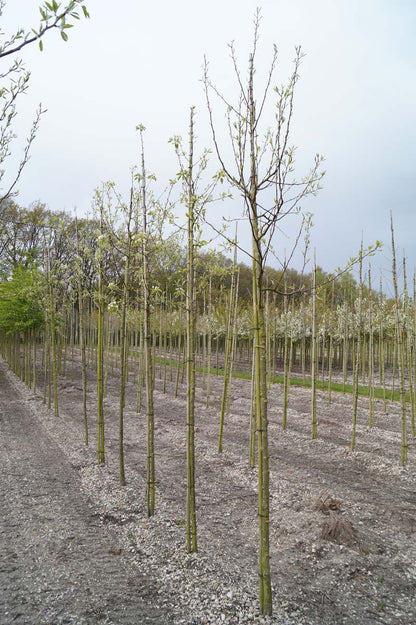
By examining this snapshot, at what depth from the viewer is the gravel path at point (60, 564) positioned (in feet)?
10.6

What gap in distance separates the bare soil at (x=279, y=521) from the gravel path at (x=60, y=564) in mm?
144

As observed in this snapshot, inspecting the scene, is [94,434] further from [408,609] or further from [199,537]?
[408,609]

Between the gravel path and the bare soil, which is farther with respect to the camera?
the bare soil

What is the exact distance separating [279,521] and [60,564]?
2454 millimetres

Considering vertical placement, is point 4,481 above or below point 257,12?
below

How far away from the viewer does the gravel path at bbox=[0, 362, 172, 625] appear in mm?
3217

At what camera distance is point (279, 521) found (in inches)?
195

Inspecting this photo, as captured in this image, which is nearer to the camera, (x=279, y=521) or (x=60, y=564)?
(x=60, y=564)

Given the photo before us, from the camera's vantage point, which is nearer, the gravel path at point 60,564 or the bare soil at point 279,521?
the gravel path at point 60,564

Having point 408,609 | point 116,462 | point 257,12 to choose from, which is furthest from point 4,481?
point 257,12

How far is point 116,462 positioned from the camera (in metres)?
7.09

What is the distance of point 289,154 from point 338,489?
193 inches

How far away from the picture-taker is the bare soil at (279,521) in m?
3.44

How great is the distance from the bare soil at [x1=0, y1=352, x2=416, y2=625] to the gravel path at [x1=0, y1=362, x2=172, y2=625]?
144mm
